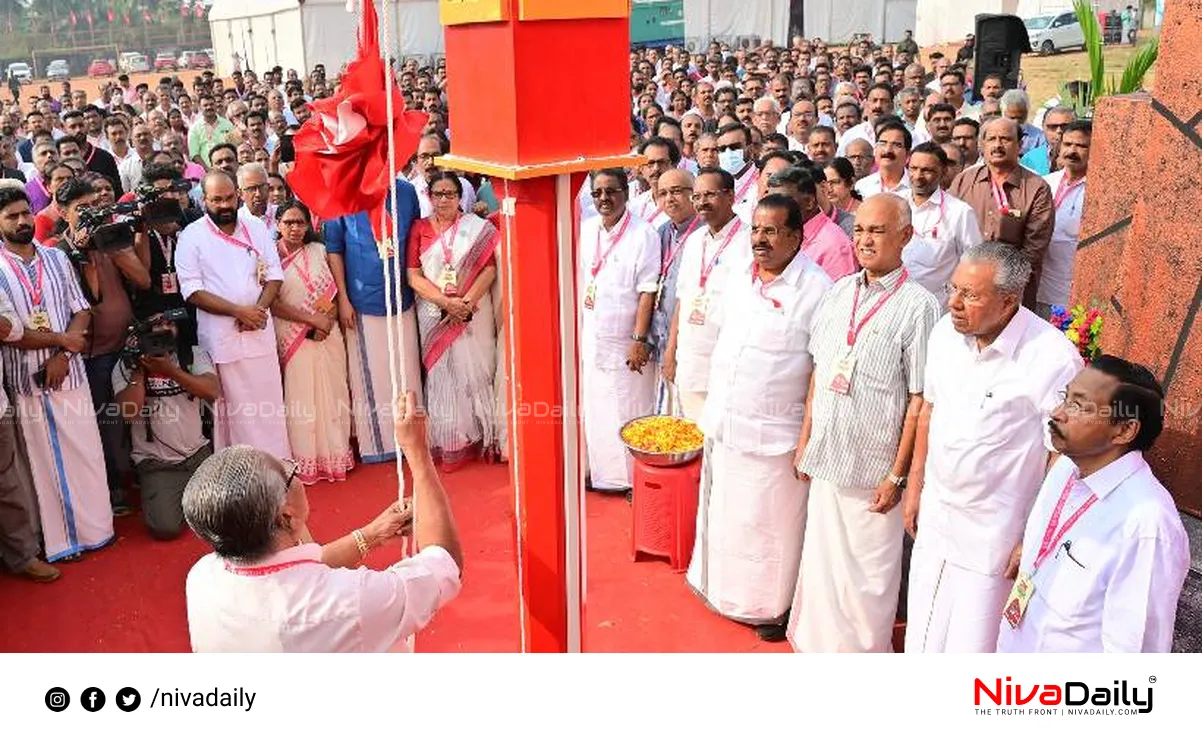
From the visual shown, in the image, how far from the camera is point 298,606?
2035mm

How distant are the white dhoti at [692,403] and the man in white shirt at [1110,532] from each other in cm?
236

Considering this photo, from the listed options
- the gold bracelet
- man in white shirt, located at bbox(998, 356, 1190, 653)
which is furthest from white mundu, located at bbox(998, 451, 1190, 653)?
the gold bracelet

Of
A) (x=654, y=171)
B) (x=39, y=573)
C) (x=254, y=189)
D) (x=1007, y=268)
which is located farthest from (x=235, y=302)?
(x=1007, y=268)

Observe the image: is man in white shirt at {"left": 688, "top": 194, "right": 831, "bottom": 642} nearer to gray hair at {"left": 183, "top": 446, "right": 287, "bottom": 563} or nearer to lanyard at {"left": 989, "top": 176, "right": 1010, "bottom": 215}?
lanyard at {"left": 989, "top": 176, "right": 1010, "bottom": 215}

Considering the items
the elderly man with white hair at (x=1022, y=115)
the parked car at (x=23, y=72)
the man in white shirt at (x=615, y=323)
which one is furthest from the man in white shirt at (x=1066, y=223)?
the parked car at (x=23, y=72)

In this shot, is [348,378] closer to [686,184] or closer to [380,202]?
[686,184]

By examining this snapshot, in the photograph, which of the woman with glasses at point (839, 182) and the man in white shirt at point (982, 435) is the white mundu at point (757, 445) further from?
the woman with glasses at point (839, 182)

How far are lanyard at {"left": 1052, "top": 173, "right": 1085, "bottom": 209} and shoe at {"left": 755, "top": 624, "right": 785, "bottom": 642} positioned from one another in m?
3.15

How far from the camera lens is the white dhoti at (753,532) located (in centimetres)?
405

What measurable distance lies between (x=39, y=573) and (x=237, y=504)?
11.1 feet

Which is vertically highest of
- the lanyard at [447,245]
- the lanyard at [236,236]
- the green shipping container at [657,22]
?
the green shipping container at [657,22]

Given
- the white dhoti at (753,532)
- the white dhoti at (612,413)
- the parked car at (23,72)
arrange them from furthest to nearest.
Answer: the parked car at (23,72)
the white dhoti at (612,413)
the white dhoti at (753,532)

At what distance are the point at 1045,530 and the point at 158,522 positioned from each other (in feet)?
13.9
